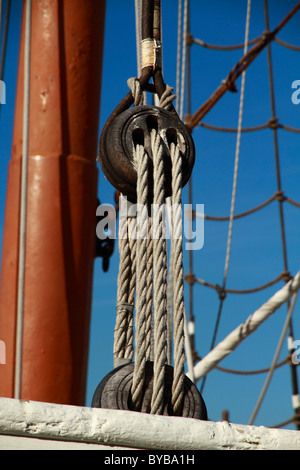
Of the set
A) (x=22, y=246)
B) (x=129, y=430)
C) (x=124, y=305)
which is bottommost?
(x=129, y=430)

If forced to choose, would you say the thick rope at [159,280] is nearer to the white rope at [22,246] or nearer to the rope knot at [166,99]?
the rope knot at [166,99]

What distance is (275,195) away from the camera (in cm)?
816

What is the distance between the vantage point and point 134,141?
1.35 metres

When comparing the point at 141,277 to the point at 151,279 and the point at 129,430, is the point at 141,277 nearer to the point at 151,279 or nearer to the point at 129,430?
the point at 151,279

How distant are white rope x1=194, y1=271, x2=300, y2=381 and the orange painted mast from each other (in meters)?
1.60

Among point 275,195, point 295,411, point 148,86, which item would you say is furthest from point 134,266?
point 275,195

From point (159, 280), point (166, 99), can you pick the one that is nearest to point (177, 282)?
point (159, 280)

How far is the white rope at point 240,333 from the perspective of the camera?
3.87 meters

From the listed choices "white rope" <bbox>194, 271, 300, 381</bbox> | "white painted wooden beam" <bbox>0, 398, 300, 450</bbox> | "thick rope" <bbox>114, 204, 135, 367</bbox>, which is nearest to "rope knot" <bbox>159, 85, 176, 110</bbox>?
"thick rope" <bbox>114, 204, 135, 367</bbox>

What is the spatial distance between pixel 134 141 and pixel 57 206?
113 cm

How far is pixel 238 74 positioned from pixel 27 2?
185 inches

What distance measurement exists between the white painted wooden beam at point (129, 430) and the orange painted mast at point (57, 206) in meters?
1.24

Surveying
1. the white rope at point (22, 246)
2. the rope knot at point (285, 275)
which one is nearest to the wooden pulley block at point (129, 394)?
the white rope at point (22, 246)

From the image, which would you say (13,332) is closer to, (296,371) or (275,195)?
(296,371)
